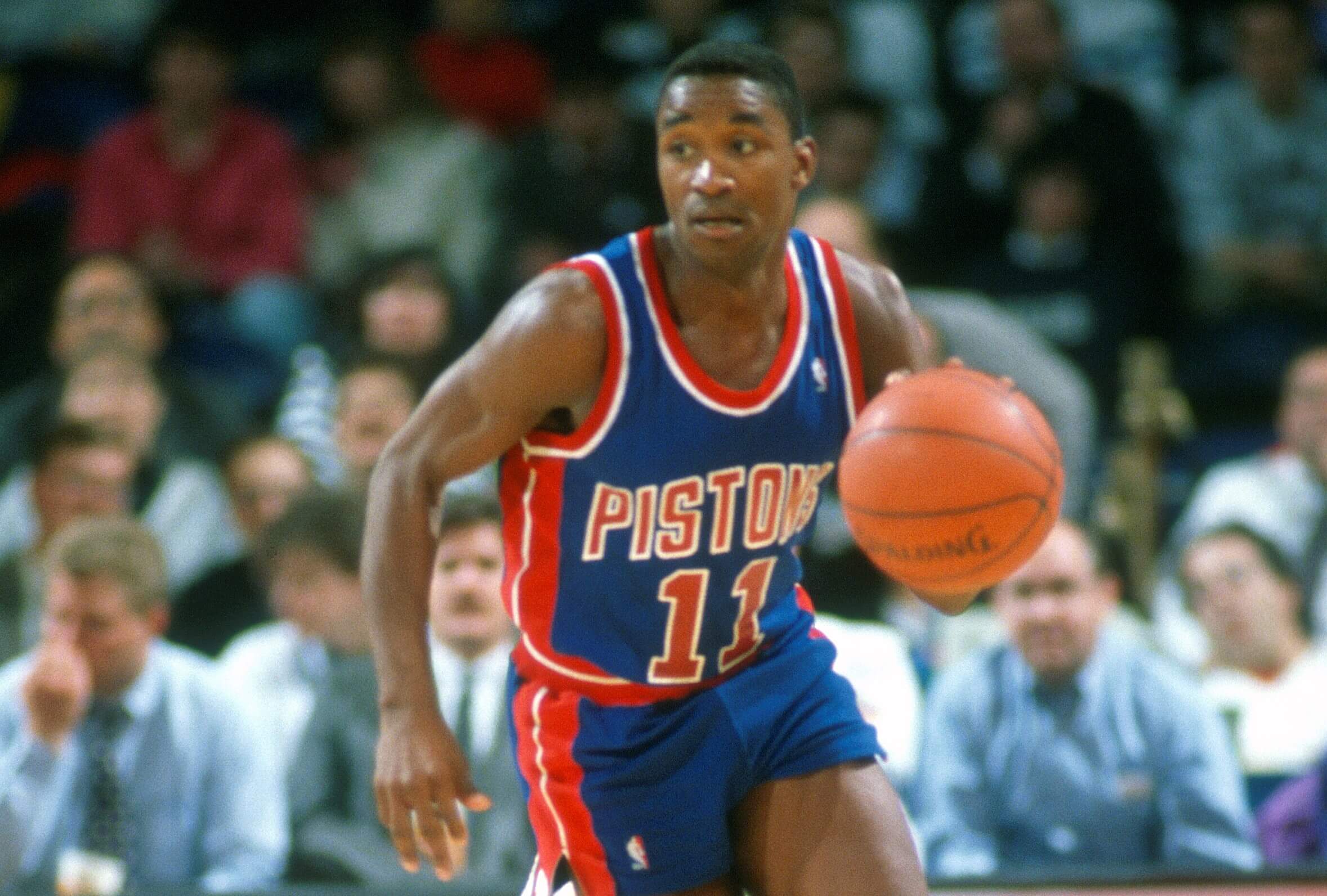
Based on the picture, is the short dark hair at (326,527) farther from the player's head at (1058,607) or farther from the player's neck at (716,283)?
the player's neck at (716,283)

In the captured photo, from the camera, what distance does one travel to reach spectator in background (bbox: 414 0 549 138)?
769cm

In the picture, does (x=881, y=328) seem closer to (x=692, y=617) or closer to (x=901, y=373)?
(x=901, y=373)

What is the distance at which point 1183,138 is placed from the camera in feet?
24.7

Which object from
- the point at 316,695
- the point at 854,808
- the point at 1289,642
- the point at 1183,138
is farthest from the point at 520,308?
the point at 1183,138

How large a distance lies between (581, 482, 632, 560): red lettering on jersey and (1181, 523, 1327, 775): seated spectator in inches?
111

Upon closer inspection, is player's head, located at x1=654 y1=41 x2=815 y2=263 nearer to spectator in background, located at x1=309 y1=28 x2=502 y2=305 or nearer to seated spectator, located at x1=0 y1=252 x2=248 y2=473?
seated spectator, located at x1=0 y1=252 x2=248 y2=473

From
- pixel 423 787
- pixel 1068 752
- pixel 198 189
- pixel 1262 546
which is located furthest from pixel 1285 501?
pixel 198 189

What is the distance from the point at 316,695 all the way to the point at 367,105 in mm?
3282

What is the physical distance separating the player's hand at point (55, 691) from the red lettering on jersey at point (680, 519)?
7.26ft

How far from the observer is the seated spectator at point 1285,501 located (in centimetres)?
583

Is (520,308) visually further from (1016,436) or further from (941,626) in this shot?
(941,626)

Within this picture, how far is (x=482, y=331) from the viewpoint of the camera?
6.67 meters

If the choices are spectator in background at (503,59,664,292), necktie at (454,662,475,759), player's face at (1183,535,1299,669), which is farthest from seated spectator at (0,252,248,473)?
player's face at (1183,535,1299,669)

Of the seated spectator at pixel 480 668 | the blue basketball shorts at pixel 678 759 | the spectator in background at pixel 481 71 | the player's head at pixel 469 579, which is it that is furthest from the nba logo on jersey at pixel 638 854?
the spectator in background at pixel 481 71
